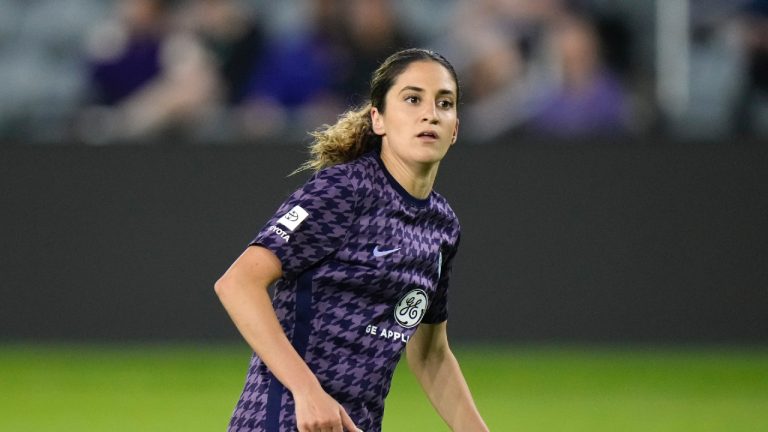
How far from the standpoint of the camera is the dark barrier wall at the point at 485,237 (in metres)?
11.2

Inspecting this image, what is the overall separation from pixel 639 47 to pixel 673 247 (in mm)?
1549

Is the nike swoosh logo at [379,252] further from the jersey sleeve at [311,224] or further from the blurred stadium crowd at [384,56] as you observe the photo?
the blurred stadium crowd at [384,56]

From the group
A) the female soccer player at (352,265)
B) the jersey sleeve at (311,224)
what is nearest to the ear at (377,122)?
the female soccer player at (352,265)

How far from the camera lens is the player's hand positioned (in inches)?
153

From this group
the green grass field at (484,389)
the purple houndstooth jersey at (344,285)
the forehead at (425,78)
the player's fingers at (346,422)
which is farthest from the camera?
the green grass field at (484,389)

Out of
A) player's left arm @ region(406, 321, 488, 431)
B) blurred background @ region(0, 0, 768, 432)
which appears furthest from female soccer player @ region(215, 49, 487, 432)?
blurred background @ region(0, 0, 768, 432)

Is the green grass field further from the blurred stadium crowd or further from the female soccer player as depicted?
the female soccer player

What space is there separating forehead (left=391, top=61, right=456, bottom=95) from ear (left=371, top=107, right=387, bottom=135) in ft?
0.36

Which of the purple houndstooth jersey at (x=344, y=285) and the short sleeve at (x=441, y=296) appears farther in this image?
the short sleeve at (x=441, y=296)

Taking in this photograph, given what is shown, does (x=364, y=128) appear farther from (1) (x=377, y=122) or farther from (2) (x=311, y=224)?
(2) (x=311, y=224)

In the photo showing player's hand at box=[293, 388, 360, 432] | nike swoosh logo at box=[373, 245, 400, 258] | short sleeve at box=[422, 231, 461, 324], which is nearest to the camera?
player's hand at box=[293, 388, 360, 432]

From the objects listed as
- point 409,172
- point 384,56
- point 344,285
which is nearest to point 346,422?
point 344,285

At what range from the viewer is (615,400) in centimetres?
949

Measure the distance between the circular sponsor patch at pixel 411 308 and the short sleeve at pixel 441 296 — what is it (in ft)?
0.68
